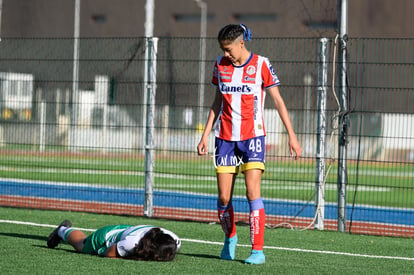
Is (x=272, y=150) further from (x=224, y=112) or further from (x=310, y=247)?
(x=224, y=112)

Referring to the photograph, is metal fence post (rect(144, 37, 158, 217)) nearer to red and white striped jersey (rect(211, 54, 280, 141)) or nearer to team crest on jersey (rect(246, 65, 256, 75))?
red and white striped jersey (rect(211, 54, 280, 141))

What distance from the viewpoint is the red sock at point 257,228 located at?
310 inches

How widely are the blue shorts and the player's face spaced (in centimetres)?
78

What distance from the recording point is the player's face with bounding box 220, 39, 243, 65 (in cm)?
779

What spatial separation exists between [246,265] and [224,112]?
4.81ft

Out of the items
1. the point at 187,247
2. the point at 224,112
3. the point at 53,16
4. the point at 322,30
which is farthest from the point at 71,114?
the point at 53,16

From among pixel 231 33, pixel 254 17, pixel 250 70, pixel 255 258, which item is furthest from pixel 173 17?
pixel 255 258

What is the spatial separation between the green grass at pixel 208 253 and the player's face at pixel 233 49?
192 centimetres

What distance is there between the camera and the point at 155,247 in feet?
25.0

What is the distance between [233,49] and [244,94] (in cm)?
45

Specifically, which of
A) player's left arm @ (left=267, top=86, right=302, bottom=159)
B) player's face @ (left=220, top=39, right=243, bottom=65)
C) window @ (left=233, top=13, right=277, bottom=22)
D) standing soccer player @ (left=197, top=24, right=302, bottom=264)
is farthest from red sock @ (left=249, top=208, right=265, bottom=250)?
window @ (left=233, top=13, right=277, bottom=22)

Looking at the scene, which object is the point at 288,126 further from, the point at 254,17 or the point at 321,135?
the point at 254,17

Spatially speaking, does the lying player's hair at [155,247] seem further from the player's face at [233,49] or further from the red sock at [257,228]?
the player's face at [233,49]

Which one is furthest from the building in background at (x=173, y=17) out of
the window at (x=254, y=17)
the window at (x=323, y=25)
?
the window at (x=323, y=25)
